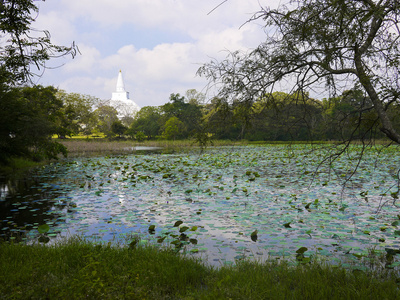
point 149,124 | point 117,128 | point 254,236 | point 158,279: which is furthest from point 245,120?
point 149,124

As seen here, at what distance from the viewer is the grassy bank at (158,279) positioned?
3162 millimetres

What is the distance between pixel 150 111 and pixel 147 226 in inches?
2297

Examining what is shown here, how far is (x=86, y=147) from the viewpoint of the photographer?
31578 mm

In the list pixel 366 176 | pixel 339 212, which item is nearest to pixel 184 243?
pixel 339 212

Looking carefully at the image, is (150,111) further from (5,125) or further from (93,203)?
(93,203)

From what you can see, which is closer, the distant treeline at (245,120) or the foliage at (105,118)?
the distant treeline at (245,120)

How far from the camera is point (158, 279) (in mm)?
3668

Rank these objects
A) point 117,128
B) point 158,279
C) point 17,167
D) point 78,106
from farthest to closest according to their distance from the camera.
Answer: point 117,128
point 78,106
point 17,167
point 158,279

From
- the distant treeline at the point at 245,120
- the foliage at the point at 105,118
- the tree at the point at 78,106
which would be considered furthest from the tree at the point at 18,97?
the foliage at the point at 105,118

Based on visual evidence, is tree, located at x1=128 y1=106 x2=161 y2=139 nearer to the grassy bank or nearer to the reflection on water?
the reflection on water

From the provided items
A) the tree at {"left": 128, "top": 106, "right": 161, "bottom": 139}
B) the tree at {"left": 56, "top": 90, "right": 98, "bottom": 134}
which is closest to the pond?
the tree at {"left": 56, "top": 90, "right": 98, "bottom": 134}

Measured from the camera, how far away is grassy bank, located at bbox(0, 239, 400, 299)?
3162 mm

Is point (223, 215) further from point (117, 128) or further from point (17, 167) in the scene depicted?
point (117, 128)

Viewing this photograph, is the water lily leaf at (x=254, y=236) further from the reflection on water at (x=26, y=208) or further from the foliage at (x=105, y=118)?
the foliage at (x=105, y=118)
